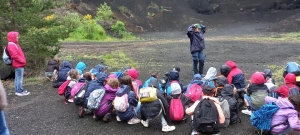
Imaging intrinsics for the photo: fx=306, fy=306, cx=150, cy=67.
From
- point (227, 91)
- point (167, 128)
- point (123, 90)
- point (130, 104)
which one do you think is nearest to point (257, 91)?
point (227, 91)

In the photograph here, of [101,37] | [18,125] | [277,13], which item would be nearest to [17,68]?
→ [18,125]

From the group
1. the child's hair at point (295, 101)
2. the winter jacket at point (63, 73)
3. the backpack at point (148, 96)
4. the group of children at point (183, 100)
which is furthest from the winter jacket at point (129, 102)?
the winter jacket at point (63, 73)

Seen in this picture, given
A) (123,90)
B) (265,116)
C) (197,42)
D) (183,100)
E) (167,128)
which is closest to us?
(265,116)

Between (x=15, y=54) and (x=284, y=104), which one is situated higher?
(x=15, y=54)

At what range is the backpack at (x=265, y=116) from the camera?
4.74 metres

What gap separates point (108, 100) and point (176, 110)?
1295 millimetres

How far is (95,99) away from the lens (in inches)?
224

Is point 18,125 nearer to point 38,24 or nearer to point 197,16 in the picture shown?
point 38,24

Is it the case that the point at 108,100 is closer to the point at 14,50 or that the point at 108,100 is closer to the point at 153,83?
the point at 153,83

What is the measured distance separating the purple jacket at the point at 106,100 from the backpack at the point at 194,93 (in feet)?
4.73

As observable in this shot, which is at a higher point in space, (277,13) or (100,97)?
(277,13)

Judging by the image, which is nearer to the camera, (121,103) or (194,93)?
(121,103)

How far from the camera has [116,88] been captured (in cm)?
583

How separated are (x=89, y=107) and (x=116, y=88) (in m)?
0.61
